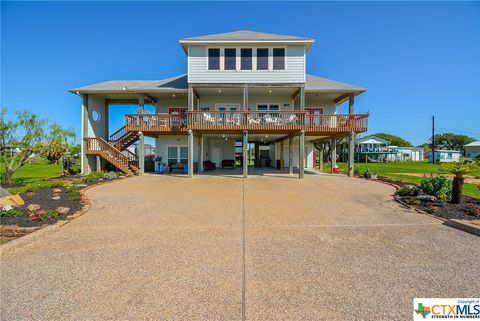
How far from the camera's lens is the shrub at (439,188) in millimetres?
8016

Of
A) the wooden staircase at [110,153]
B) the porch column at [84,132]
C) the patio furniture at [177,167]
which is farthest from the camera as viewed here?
the patio furniture at [177,167]

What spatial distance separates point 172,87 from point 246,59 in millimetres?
5886

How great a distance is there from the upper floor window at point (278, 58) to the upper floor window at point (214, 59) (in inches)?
150

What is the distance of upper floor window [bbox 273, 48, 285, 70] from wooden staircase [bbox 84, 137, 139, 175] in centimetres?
1224

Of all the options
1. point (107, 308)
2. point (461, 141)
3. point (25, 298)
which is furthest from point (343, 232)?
point (461, 141)

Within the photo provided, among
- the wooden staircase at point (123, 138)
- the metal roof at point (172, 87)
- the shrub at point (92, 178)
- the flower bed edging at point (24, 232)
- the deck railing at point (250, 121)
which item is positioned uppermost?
the metal roof at point (172, 87)

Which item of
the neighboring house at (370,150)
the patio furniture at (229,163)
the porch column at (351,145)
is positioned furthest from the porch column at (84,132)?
the neighboring house at (370,150)

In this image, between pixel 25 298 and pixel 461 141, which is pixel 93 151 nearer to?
pixel 25 298

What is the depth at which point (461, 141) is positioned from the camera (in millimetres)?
86500

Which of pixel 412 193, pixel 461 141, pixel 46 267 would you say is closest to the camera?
pixel 46 267

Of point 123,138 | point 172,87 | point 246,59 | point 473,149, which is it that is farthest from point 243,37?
point 473,149

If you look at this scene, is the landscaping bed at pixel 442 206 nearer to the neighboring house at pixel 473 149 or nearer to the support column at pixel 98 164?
the support column at pixel 98 164

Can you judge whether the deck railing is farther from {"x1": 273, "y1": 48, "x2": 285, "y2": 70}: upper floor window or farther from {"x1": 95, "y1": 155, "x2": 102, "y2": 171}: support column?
{"x1": 95, "y1": 155, "x2": 102, "y2": 171}: support column

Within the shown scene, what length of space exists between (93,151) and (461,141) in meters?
Result: 114
